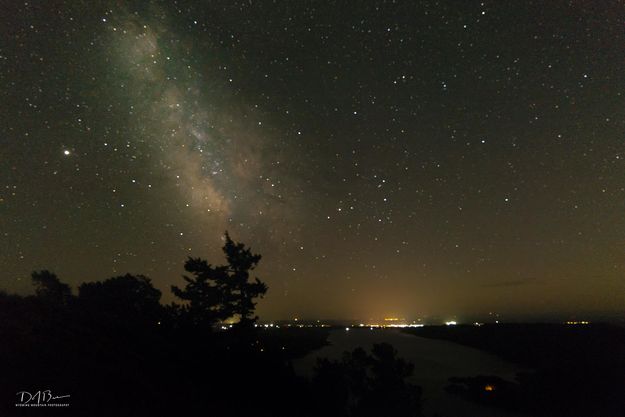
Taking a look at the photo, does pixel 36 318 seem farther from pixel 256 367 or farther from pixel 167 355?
pixel 256 367

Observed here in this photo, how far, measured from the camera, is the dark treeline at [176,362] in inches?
351

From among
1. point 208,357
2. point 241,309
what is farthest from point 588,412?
point 208,357

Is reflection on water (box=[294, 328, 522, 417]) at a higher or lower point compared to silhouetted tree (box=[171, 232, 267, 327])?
lower

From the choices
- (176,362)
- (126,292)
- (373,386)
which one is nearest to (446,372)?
(373,386)

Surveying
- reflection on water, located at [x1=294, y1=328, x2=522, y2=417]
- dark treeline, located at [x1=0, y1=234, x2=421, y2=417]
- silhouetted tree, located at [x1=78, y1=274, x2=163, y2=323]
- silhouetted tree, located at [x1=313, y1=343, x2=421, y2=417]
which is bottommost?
reflection on water, located at [x1=294, y1=328, x2=522, y2=417]

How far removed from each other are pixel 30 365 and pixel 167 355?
247 inches

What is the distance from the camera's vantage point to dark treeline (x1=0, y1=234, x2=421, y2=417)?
8906 mm

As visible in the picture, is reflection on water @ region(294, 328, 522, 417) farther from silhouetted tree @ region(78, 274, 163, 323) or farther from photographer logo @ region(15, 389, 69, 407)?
photographer logo @ region(15, 389, 69, 407)

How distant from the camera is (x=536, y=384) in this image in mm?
37281

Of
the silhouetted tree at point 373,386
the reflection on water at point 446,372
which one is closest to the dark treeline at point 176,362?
the silhouetted tree at point 373,386

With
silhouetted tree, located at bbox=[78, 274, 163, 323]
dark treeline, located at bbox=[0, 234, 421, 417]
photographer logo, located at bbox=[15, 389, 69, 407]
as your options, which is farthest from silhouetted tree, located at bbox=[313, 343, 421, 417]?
photographer logo, located at bbox=[15, 389, 69, 407]

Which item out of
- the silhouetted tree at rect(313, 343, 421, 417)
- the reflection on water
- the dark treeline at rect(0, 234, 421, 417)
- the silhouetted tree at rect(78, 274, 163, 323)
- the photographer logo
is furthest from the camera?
the reflection on water

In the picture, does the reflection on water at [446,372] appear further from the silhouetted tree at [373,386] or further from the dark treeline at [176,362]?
the dark treeline at [176,362]

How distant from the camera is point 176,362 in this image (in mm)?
14180
